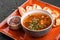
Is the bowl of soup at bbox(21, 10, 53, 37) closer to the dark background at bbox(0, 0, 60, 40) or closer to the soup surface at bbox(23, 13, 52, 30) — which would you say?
the soup surface at bbox(23, 13, 52, 30)

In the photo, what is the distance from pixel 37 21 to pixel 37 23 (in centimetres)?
1

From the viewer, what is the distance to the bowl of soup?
887 millimetres

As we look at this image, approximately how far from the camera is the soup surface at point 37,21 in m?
0.91

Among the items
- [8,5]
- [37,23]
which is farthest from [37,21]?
[8,5]

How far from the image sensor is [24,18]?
38.5 inches

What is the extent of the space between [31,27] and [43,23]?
8 centimetres

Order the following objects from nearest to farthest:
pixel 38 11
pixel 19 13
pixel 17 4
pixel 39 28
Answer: pixel 39 28, pixel 38 11, pixel 19 13, pixel 17 4

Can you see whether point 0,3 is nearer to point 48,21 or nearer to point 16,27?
point 16,27

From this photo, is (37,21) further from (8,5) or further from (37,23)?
(8,5)

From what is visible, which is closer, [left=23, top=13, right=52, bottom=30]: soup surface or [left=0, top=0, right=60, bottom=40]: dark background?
[left=23, top=13, right=52, bottom=30]: soup surface

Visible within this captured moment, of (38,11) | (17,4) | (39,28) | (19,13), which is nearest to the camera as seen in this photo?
(39,28)

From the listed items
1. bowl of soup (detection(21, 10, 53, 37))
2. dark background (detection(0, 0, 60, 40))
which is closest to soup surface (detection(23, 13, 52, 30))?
bowl of soup (detection(21, 10, 53, 37))

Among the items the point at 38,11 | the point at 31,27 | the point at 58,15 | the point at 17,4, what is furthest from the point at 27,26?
the point at 17,4

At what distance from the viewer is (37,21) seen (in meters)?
0.95
